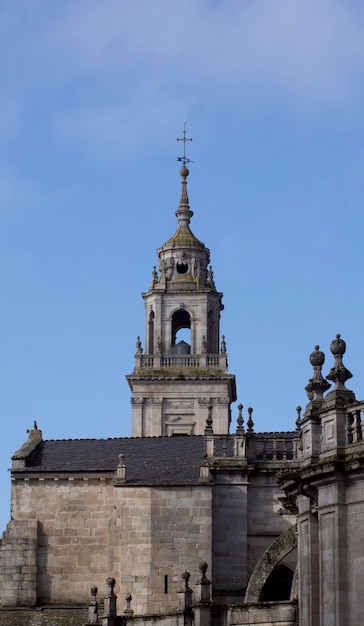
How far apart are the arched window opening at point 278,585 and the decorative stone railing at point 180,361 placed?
42.8 meters

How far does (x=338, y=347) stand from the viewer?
47844 millimetres

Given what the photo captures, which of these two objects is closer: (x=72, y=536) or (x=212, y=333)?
(x=72, y=536)

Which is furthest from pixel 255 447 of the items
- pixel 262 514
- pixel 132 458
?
pixel 132 458

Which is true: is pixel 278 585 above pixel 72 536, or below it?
below

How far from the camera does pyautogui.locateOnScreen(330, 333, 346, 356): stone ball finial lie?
47.8 metres

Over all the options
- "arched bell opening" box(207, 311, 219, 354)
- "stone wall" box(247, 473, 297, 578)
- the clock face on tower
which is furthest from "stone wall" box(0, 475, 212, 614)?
the clock face on tower

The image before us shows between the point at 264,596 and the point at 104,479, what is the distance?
Answer: 1992 centimetres

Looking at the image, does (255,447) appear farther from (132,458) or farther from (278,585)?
(278,585)

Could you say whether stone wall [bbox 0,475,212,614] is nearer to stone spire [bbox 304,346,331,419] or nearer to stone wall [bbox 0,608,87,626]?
stone wall [bbox 0,608,87,626]

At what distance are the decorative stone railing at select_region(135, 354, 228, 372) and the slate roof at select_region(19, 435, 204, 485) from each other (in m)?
20.2

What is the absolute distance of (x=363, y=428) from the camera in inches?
1809

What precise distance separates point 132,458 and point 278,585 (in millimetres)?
19795

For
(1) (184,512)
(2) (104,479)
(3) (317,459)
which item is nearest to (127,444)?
(2) (104,479)

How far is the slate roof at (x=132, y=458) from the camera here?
80312 mm
